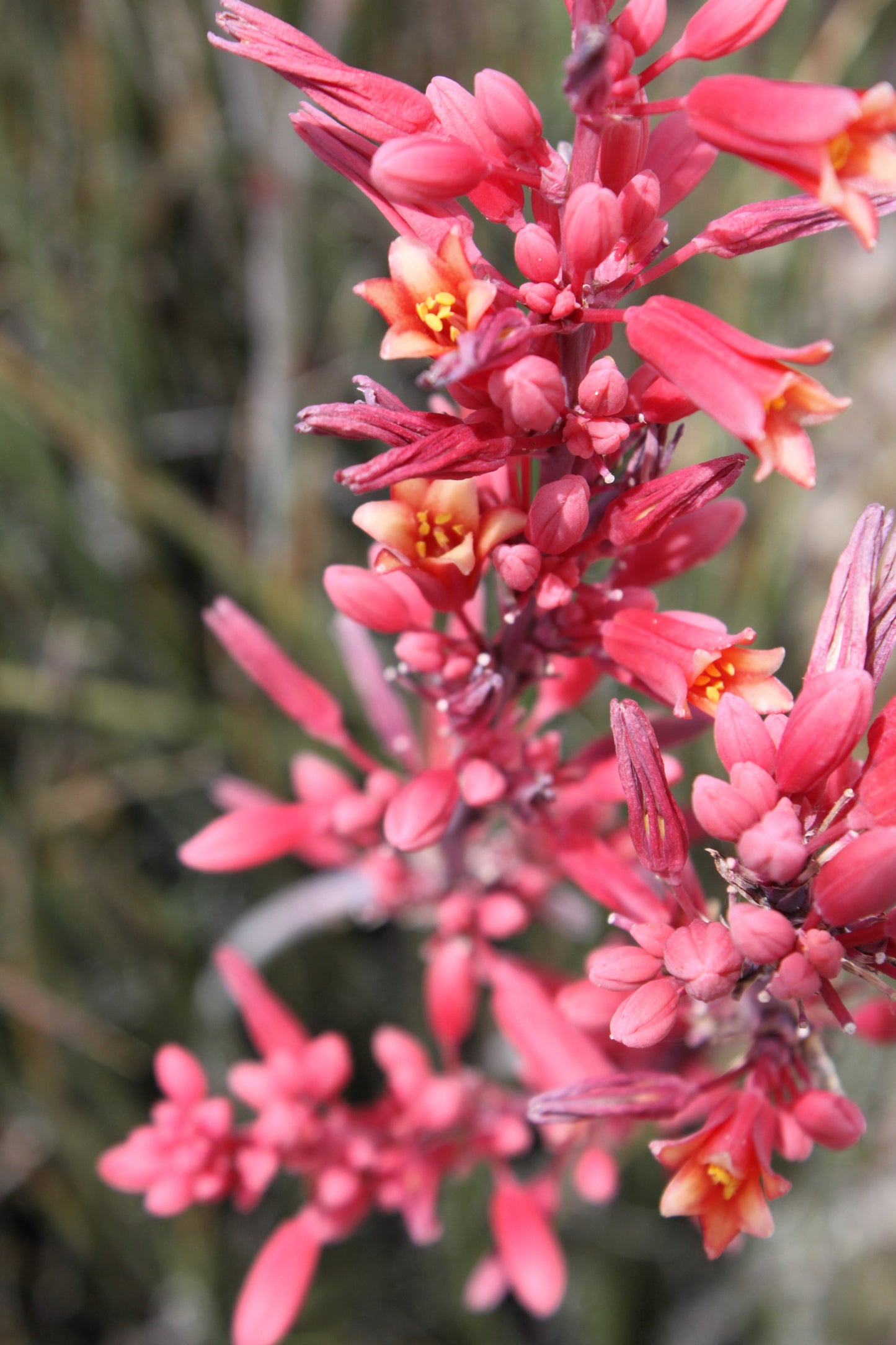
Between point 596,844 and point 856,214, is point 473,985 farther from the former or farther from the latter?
point 856,214

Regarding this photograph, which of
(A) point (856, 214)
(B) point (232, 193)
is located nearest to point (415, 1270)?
(A) point (856, 214)

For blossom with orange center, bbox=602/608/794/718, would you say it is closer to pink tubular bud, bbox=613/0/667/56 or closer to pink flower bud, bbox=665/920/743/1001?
pink flower bud, bbox=665/920/743/1001

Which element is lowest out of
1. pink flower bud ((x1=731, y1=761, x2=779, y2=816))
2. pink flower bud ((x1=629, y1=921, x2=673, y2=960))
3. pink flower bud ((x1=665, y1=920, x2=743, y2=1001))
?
pink flower bud ((x1=629, y1=921, x2=673, y2=960))

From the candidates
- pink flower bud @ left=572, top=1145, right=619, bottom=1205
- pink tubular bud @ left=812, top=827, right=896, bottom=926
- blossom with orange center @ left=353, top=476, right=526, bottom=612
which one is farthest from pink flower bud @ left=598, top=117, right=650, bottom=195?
pink flower bud @ left=572, top=1145, right=619, bottom=1205

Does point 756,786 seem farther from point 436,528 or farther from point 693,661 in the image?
point 436,528

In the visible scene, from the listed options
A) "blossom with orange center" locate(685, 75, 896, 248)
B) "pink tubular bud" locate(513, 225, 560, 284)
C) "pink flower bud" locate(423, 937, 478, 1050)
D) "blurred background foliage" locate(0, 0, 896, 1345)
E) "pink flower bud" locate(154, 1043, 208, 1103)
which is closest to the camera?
"blossom with orange center" locate(685, 75, 896, 248)

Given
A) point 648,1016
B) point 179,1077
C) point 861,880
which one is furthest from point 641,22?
point 179,1077

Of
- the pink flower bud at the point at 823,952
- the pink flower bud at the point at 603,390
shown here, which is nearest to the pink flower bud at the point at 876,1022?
the pink flower bud at the point at 823,952
